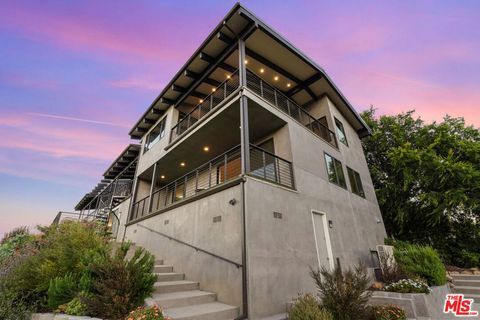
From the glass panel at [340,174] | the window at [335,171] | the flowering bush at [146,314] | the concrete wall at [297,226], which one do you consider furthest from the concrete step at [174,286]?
the glass panel at [340,174]

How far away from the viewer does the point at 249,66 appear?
34.8ft

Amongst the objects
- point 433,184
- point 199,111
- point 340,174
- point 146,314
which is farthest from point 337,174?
point 146,314

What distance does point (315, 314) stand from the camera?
3.58 meters

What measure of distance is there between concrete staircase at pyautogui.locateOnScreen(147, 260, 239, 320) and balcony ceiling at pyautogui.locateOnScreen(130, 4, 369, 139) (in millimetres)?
9522

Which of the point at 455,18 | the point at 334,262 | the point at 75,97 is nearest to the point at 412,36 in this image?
the point at 455,18

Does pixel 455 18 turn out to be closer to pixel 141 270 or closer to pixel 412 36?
pixel 412 36

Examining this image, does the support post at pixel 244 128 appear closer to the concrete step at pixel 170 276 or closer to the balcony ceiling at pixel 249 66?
the balcony ceiling at pixel 249 66

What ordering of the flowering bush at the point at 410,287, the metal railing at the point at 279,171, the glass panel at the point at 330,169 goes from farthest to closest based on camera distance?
the glass panel at the point at 330,169 → the metal railing at the point at 279,171 → the flowering bush at the point at 410,287

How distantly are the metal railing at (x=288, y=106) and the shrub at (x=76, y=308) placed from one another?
8398mm

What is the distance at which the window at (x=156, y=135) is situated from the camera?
1378 centimetres

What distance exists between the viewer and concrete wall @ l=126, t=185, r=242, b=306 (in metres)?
5.39

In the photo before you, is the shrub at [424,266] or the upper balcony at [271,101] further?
the upper balcony at [271,101]

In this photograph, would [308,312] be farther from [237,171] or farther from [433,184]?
[433,184]

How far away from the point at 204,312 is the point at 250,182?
3251 mm
